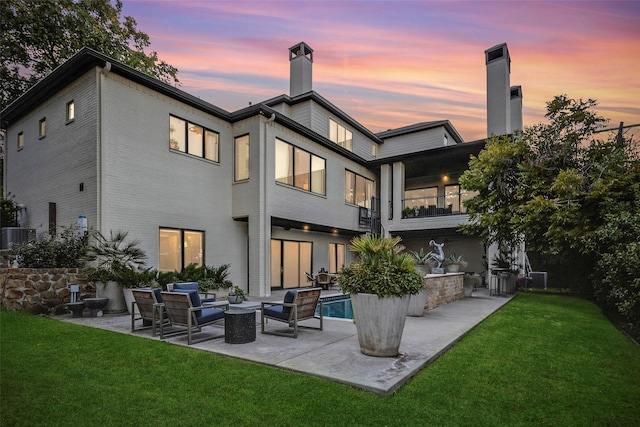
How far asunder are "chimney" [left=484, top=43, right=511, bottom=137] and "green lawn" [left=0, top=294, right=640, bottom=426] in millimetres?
13517

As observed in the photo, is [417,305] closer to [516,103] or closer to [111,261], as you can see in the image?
[111,261]

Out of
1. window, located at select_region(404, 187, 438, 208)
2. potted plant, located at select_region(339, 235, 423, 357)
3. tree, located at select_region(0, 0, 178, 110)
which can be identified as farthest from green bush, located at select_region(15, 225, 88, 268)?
window, located at select_region(404, 187, 438, 208)

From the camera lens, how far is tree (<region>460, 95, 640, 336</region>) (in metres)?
10.7

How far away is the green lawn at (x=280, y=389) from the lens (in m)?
3.63

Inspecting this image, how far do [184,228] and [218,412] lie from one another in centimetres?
971

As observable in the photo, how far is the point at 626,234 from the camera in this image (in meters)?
10.1

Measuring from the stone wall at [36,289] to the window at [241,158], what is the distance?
653 cm

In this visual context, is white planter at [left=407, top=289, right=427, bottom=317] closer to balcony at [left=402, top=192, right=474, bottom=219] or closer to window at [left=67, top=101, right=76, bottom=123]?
balcony at [left=402, top=192, right=474, bottom=219]

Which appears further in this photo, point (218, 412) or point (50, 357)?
point (50, 357)

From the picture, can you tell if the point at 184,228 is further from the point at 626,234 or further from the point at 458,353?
the point at 626,234

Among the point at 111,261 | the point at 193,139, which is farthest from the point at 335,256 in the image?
the point at 111,261

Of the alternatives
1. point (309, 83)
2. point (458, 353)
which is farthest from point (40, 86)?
point (458, 353)

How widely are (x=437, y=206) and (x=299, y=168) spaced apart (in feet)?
29.0

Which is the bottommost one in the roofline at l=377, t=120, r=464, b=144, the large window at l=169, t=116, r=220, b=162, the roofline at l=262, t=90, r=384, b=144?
the large window at l=169, t=116, r=220, b=162
